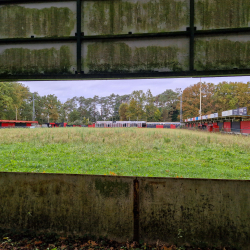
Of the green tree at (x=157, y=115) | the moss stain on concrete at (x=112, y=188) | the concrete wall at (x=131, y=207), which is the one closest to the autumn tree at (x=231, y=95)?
the green tree at (x=157, y=115)

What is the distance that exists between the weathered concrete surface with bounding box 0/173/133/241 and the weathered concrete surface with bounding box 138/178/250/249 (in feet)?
1.29

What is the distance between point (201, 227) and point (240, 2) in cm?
→ 513

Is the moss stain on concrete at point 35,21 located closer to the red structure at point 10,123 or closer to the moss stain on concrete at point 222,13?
the moss stain on concrete at point 222,13

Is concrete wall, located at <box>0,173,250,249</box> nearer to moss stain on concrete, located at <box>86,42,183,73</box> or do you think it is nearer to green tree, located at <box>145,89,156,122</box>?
moss stain on concrete, located at <box>86,42,183,73</box>

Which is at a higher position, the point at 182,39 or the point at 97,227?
the point at 182,39

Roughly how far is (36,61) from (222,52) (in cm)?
470

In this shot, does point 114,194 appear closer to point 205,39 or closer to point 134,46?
point 134,46

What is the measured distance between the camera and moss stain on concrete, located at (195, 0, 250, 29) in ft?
16.7

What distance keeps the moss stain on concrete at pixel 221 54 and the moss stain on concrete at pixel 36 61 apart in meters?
3.29

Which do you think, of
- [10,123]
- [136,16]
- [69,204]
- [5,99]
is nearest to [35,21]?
[136,16]

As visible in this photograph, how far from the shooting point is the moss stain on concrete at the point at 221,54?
16.7 ft

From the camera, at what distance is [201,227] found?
4105mm

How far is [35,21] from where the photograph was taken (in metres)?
5.62

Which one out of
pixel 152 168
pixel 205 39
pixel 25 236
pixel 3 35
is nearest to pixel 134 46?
pixel 205 39
